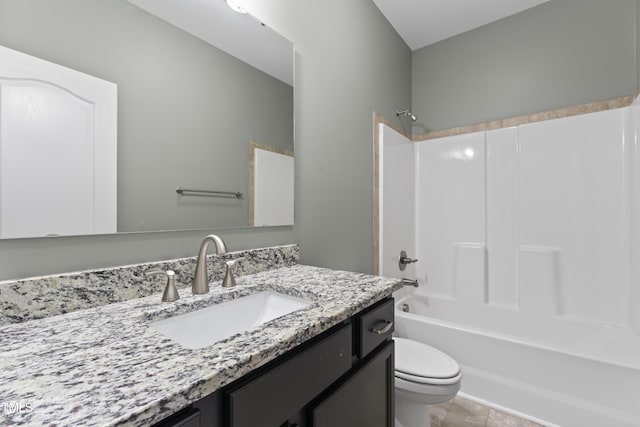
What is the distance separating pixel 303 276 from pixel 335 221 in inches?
22.3

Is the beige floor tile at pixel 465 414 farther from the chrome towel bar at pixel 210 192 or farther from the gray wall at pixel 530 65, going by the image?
the gray wall at pixel 530 65

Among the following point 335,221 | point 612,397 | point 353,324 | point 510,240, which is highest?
point 335,221

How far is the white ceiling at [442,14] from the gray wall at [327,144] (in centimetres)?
13

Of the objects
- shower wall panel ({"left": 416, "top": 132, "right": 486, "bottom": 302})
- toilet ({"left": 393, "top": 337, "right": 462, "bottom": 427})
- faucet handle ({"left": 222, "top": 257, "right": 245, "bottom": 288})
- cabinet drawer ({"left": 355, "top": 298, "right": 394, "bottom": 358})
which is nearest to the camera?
cabinet drawer ({"left": 355, "top": 298, "right": 394, "bottom": 358})

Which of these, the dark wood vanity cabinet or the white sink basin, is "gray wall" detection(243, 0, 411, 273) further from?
the dark wood vanity cabinet

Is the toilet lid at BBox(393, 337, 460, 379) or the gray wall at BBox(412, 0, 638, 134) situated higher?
the gray wall at BBox(412, 0, 638, 134)

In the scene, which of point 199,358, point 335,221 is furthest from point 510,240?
point 199,358

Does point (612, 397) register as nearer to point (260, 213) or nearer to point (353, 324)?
point (353, 324)

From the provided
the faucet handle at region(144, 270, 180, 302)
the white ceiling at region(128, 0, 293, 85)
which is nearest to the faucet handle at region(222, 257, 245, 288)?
the faucet handle at region(144, 270, 180, 302)

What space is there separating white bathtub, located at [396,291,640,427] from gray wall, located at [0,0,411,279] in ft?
2.47

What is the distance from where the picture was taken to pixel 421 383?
52.1 inches

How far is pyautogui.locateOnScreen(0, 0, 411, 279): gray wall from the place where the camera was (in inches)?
37.9

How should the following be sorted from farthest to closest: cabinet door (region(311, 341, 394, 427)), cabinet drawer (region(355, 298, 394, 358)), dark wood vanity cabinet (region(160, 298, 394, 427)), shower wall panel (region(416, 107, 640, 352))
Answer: shower wall panel (region(416, 107, 640, 352)) < cabinet drawer (region(355, 298, 394, 358)) < cabinet door (region(311, 341, 394, 427)) < dark wood vanity cabinet (region(160, 298, 394, 427))

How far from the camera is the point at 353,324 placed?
0.86 meters
